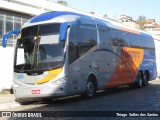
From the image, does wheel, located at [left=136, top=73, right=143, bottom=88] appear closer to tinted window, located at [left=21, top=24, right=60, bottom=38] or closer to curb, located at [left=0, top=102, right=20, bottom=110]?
tinted window, located at [left=21, top=24, right=60, bottom=38]

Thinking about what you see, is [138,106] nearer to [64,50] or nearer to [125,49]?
[64,50]

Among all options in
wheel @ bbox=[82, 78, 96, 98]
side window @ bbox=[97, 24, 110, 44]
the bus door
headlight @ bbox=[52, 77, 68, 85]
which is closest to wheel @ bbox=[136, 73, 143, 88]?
side window @ bbox=[97, 24, 110, 44]

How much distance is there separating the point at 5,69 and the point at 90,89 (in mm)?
5336

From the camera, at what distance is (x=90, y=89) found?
1688 centimetres

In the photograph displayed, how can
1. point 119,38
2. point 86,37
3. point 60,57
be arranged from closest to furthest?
point 60,57 → point 86,37 → point 119,38

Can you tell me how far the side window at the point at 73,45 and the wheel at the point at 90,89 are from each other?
177 cm

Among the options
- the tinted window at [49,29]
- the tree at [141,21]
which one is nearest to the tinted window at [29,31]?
the tinted window at [49,29]

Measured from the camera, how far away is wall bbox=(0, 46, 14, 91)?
19.5 m

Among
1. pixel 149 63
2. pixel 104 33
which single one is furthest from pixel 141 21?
pixel 104 33

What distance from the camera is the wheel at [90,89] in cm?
1652

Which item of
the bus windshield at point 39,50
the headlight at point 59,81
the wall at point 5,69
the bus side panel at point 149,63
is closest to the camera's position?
the headlight at point 59,81

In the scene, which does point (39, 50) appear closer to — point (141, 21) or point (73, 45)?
point (73, 45)

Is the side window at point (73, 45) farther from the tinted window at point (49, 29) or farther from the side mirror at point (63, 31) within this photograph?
the side mirror at point (63, 31)

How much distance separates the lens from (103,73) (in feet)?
60.2
